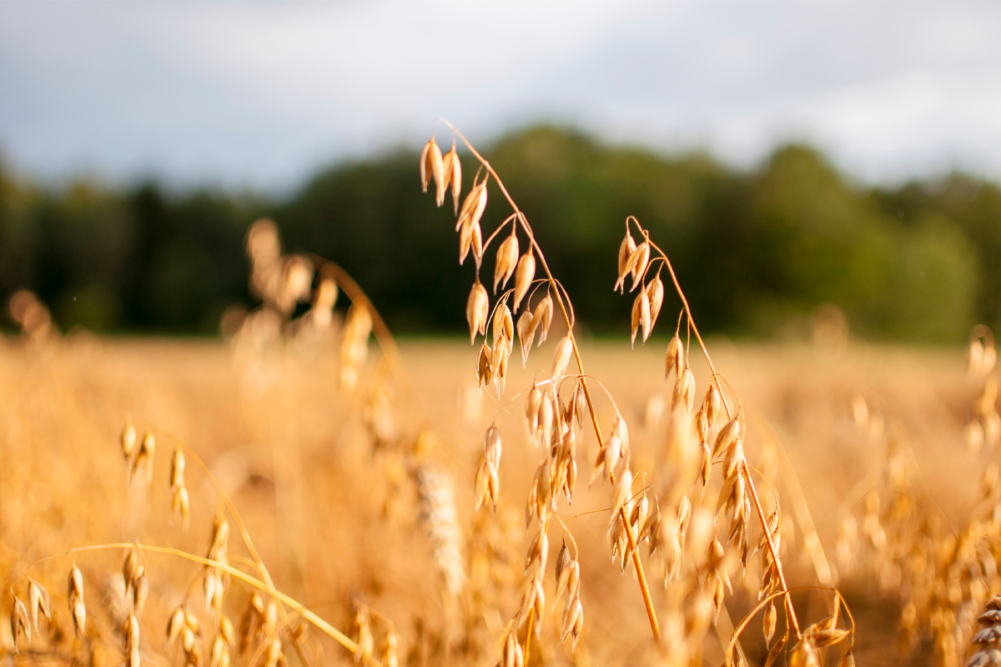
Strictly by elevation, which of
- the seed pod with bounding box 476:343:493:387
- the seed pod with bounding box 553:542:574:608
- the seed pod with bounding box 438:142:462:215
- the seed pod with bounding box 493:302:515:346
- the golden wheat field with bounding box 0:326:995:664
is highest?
the seed pod with bounding box 438:142:462:215

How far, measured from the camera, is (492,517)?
1.26 metres

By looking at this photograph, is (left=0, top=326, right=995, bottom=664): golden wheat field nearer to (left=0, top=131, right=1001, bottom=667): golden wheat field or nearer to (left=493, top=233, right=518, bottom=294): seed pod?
(left=0, top=131, right=1001, bottom=667): golden wheat field

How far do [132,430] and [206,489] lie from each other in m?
2.18

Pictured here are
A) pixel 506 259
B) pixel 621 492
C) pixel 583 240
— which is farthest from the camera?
pixel 583 240

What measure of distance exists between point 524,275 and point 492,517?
713mm

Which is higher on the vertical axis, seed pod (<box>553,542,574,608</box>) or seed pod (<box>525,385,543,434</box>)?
seed pod (<box>525,385,543,434</box>)

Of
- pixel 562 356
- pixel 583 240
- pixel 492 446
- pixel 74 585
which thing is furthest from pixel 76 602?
pixel 583 240

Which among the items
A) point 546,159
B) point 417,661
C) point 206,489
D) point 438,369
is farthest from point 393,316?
point 417,661

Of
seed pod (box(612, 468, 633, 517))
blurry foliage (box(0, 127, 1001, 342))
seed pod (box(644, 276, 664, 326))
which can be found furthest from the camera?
blurry foliage (box(0, 127, 1001, 342))

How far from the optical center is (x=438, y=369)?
28.5 feet

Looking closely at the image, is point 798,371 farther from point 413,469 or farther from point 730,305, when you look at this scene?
point 730,305

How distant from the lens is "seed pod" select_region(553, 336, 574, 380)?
68 centimetres

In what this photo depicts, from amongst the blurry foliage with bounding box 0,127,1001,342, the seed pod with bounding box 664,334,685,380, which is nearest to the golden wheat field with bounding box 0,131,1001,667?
the seed pod with bounding box 664,334,685,380

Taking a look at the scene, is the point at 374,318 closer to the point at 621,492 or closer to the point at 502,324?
the point at 502,324
